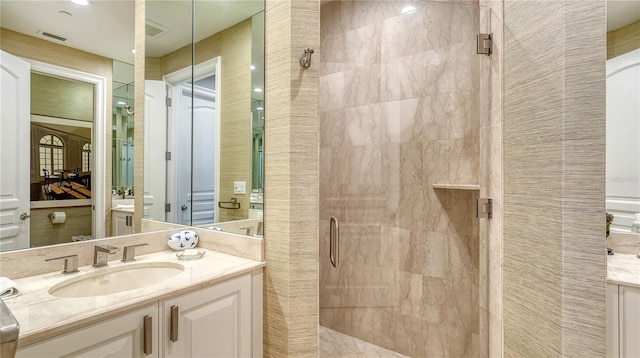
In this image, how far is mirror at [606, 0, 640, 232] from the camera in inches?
54.2

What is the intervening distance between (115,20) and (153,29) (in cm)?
21

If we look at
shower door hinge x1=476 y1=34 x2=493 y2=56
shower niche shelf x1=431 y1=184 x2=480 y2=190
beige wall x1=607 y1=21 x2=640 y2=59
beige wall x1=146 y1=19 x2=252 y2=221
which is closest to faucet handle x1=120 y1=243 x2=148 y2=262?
beige wall x1=146 y1=19 x2=252 y2=221

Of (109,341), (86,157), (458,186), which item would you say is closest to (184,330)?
(109,341)

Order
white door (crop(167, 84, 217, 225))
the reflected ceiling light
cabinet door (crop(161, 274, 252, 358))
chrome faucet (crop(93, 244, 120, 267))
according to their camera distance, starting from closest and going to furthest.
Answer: cabinet door (crop(161, 274, 252, 358)) < chrome faucet (crop(93, 244, 120, 267)) < white door (crop(167, 84, 217, 225)) < the reflected ceiling light

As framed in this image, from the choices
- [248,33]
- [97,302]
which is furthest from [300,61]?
[97,302]

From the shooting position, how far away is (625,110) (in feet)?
4.69

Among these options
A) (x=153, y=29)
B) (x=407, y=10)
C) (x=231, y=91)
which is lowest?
(x=231, y=91)

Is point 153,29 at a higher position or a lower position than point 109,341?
higher

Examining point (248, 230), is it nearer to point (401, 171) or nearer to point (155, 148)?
point (155, 148)

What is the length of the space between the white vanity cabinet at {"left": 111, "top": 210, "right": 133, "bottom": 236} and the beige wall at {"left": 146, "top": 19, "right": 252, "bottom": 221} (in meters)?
0.46

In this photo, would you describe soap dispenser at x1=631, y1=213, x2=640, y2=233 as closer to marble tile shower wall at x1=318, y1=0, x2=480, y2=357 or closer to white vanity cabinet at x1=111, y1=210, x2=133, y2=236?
marble tile shower wall at x1=318, y1=0, x2=480, y2=357

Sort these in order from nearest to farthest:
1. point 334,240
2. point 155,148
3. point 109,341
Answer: point 109,341
point 155,148
point 334,240

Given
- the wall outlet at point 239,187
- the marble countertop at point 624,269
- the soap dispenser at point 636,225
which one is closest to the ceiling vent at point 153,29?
the wall outlet at point 239,187

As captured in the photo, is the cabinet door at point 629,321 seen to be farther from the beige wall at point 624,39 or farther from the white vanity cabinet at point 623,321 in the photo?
the beige wall at point 624,39
